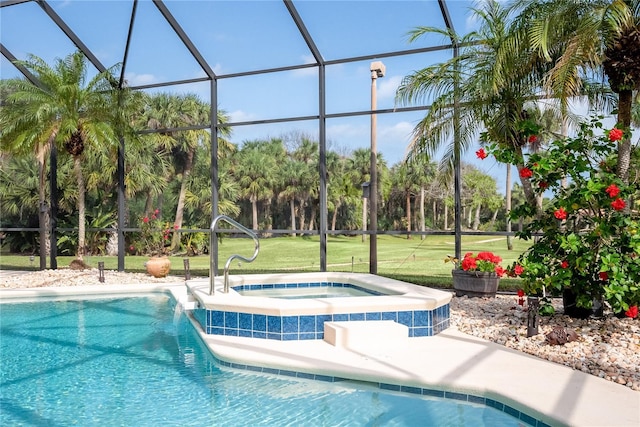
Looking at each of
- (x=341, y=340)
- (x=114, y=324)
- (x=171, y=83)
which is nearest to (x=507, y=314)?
(x=341, y=340)

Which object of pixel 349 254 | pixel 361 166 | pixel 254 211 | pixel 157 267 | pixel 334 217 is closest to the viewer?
pixel 157 267

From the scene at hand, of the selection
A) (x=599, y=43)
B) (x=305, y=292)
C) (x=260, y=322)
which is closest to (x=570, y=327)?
(x=599, y=43)

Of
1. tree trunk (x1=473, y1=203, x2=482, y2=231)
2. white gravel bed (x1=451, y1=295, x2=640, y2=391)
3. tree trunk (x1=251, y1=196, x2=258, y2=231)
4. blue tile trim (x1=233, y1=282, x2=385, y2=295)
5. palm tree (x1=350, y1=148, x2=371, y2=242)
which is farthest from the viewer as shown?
palm tree (x1=350, y1=148, x2=371, y2=242)

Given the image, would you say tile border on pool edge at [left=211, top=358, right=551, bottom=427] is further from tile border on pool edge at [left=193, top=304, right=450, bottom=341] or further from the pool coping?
tile border on pool edge at [left=193, top=304, right=450, bottom=341]

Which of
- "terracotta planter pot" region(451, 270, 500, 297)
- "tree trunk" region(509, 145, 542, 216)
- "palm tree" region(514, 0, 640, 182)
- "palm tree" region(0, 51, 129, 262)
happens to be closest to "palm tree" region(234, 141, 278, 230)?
"palm tree" region(0, 51, 129, 262)

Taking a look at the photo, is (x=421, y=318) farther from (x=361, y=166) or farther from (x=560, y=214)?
(x=361, y=166)

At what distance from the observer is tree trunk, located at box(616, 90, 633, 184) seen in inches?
218

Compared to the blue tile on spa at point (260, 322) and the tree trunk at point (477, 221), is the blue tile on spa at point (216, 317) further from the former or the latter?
the tree trunk at point (477, 221)

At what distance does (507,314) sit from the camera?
240 inches

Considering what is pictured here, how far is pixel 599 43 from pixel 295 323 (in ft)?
13.4

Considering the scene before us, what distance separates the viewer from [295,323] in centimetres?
530

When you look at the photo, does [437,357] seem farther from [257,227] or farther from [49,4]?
[257,227]

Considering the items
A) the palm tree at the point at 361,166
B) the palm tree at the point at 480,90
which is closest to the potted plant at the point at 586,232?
the palm tree at the point at 480,90

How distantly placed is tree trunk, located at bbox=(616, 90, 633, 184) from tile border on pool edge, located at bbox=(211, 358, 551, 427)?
305cm
